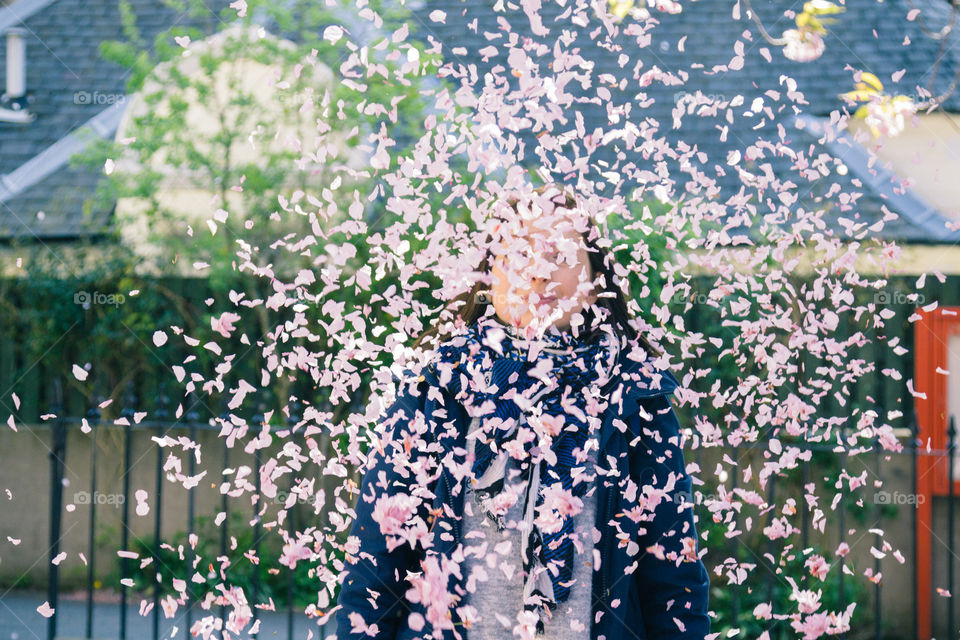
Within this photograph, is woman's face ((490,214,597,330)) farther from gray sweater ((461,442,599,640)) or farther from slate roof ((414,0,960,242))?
slate roof ((414,0,960,242))

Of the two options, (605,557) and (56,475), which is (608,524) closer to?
(605,557)

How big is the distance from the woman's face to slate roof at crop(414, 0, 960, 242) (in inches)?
213

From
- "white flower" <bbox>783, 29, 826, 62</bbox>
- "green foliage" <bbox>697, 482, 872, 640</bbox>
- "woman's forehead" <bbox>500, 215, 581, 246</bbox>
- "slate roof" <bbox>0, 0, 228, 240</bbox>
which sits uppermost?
"white flower" <bbox>783, 29, 826, 62</bbox>

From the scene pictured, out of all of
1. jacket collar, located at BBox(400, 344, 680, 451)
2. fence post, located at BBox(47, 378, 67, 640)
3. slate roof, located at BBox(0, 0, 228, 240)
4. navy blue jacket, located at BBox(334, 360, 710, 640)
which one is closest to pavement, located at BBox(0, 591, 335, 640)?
fence post, located at BBox(47, 378, 67, 640)

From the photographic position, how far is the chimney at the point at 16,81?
9.91 meters

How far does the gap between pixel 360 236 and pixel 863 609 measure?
425 cm

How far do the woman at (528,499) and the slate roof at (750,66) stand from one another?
5.51m

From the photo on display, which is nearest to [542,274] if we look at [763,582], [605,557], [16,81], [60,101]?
[605,557]

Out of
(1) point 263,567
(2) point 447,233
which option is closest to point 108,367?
(1) point 263,567

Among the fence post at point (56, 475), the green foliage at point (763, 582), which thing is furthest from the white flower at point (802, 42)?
the fence post at point (56, 475)

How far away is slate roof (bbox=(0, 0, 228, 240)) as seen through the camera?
324 inches

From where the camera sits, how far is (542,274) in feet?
7.01

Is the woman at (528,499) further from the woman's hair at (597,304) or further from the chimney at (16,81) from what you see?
the chimney at (16,81)

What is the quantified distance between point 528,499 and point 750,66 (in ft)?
25.4
